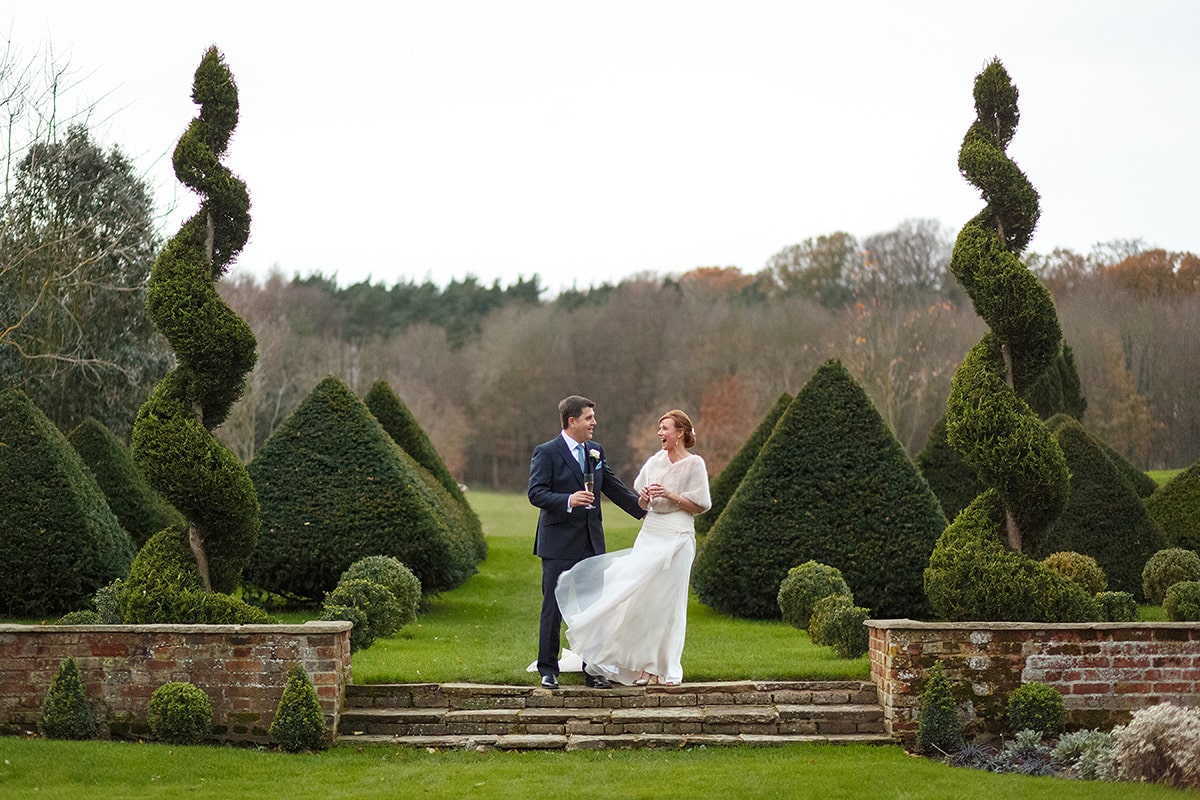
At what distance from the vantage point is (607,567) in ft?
29.1

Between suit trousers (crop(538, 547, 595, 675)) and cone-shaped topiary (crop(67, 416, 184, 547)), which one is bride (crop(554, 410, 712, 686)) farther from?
cone-shaped topiary (crop(67, 416, 184, 547))

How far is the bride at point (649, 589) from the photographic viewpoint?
8.75 meters

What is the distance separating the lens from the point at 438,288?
2441 inches

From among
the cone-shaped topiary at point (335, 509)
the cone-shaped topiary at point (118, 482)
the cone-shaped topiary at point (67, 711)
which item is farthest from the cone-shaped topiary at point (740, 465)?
the cone-shaped topiary at point (67, 711)

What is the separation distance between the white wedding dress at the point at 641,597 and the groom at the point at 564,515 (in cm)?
10

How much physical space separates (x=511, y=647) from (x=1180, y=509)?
11.0 metres

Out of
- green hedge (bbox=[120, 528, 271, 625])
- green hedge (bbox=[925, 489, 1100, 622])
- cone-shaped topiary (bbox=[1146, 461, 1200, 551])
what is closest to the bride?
green hedge (bbox=[925, 489, 1100, 622])

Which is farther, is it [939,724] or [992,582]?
[992,582]

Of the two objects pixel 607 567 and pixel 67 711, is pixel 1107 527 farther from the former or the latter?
pixel 67 711

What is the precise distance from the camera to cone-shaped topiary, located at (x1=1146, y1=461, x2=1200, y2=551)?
16.7m

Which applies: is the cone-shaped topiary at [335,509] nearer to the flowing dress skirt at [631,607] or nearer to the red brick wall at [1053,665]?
the flowing dress skirt at [631,607]

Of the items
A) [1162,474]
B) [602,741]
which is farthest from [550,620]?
[1162,474]

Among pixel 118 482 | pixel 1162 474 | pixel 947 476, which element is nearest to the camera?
pixel 118 482

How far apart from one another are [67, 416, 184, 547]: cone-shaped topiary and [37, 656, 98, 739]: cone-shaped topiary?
8.09m
